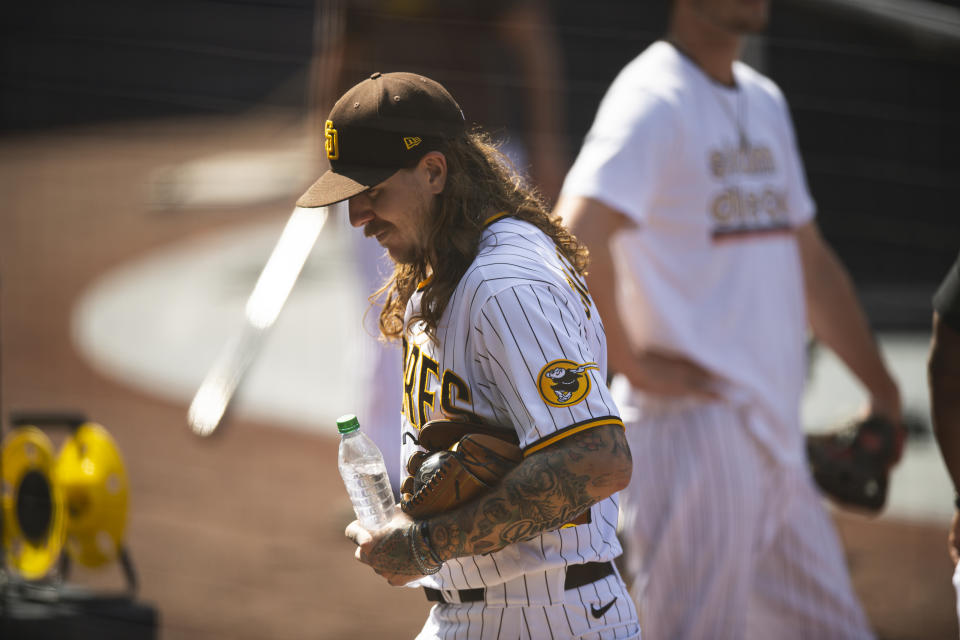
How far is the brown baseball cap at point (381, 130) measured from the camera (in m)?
2.00

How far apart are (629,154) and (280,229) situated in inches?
444

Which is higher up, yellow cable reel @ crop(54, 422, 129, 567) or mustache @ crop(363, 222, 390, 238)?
mustache @ crop(363, 222, 390, 238)

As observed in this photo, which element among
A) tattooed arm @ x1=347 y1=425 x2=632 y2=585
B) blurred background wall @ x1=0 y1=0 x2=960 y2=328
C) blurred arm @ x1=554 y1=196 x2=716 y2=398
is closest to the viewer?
tattooed arm @ x1=347 y1=425 x2=632 y2=585

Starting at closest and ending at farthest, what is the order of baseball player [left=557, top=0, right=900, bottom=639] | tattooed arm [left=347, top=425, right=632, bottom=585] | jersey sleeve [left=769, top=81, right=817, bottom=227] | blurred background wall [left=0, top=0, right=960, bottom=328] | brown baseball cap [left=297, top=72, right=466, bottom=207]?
1. tattooed arm [left=347, top=425, right=632, bottom=585]
2. brown baseball cap [left=297, top=72, right=466, bottom=207]
3. baseball player [left=557, top=0, right=900, bottom=639]
4. jersey sleeve [left=769, top=81, right=817, bottom=227]
5. blurred background wall [left=0, top=0, right=960, bottom=328]

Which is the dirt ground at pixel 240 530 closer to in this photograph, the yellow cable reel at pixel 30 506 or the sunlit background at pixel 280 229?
the sunlit background at pixel 280 229

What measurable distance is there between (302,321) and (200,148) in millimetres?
8735

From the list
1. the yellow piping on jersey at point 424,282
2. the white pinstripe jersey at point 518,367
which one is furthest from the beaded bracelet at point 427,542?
the yellow piping on jersey at point 424,282

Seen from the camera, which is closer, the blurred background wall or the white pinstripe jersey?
the white pinstripe jersey

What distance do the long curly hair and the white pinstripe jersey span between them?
0.03 metres

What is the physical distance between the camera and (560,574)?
2.04 m

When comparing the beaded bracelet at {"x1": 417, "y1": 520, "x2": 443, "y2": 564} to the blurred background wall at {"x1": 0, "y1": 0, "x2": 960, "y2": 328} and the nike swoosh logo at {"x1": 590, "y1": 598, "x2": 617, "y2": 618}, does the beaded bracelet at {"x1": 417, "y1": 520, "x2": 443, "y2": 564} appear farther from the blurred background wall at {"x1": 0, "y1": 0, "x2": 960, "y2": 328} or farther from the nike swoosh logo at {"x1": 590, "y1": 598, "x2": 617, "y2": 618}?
the blurred background wall at {"x1": 0, "y1": 0, "x2": 960, "y2": 328}

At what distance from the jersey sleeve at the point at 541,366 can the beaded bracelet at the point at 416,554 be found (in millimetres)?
235

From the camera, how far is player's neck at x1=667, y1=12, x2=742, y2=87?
328cm

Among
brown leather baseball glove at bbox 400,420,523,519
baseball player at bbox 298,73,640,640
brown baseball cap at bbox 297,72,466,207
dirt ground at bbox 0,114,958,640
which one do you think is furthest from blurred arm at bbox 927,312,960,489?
dirt ground at bbox 0,114,958,640
